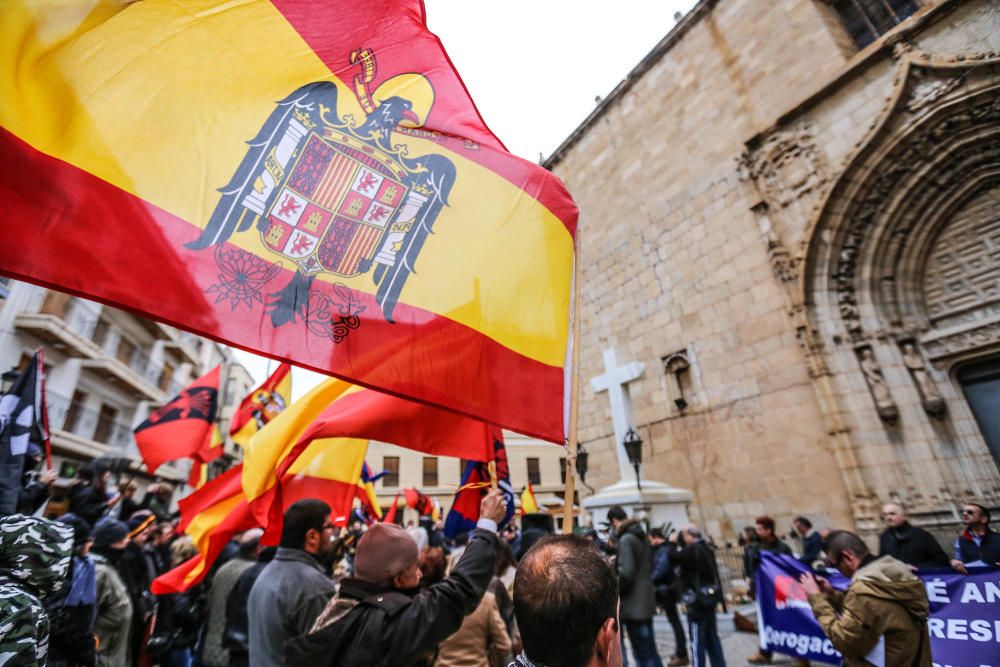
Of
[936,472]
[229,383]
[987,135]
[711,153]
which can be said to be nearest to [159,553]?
[936,472]

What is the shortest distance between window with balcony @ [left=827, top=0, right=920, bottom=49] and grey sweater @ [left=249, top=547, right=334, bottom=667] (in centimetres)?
1225

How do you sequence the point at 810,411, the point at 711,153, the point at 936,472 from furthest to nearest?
1. the point at 711,153
2. the point at 810,411
3. the point at 936,472

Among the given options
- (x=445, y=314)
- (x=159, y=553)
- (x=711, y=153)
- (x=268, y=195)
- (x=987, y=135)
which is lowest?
(x=159, y=553)

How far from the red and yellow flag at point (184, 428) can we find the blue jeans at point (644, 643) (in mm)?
5704

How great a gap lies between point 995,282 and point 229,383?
37942 mm

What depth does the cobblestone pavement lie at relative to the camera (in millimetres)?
4848

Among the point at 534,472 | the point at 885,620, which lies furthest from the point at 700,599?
the point at 534,472

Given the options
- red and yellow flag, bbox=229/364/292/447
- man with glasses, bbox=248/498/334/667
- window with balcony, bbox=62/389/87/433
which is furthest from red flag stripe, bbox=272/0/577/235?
window with balcony, bbox=62/389/87/433

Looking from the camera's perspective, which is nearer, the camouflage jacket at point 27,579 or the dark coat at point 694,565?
the camouflage jacket at point 27,579

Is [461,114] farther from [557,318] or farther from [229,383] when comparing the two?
[229,383]

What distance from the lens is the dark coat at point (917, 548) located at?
404cm

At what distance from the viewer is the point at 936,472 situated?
6539 millimetres

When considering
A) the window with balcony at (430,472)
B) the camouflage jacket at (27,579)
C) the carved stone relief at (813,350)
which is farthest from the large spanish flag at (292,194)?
the window with balcony at (430,472)

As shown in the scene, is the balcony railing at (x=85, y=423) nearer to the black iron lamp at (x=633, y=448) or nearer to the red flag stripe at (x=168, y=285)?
the black iron lamp at (x=633, y=448)
